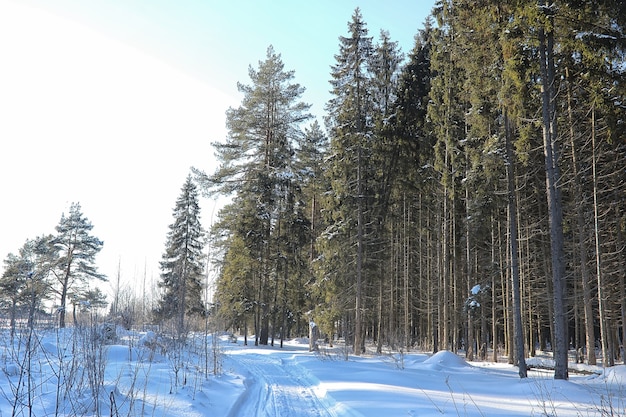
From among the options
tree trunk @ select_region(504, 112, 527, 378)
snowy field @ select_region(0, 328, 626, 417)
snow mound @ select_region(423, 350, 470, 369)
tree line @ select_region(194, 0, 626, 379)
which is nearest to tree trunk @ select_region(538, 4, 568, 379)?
tree line @ select_region(194, 0, 626, 379)

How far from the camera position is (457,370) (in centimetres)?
1377

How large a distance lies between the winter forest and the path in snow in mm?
2291

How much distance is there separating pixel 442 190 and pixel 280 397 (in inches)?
667

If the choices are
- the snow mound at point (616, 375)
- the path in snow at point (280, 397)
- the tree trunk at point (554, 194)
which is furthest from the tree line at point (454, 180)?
the path in snow at point (280, 397)

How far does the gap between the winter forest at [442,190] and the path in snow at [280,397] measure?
229cm

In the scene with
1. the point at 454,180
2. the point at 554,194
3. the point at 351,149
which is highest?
the point at 351,149

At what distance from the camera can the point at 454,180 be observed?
65.4 feet

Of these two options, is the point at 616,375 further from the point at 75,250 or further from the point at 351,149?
the point at 75,250

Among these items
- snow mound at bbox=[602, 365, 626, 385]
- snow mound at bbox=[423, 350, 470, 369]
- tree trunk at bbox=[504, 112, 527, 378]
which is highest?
tree trunk at bbox=[504, 112, 527, 378]

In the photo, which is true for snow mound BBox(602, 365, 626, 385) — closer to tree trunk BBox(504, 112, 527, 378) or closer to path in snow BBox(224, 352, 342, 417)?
tree trunk BBox(504, 112, 527, 378)

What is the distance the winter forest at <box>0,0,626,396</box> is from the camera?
11.8 metres

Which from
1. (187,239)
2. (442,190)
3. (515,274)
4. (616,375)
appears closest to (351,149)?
(442,190)

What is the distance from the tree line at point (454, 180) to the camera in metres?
11.9

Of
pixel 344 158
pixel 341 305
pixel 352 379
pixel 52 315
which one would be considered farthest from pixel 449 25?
pixel 52 315
